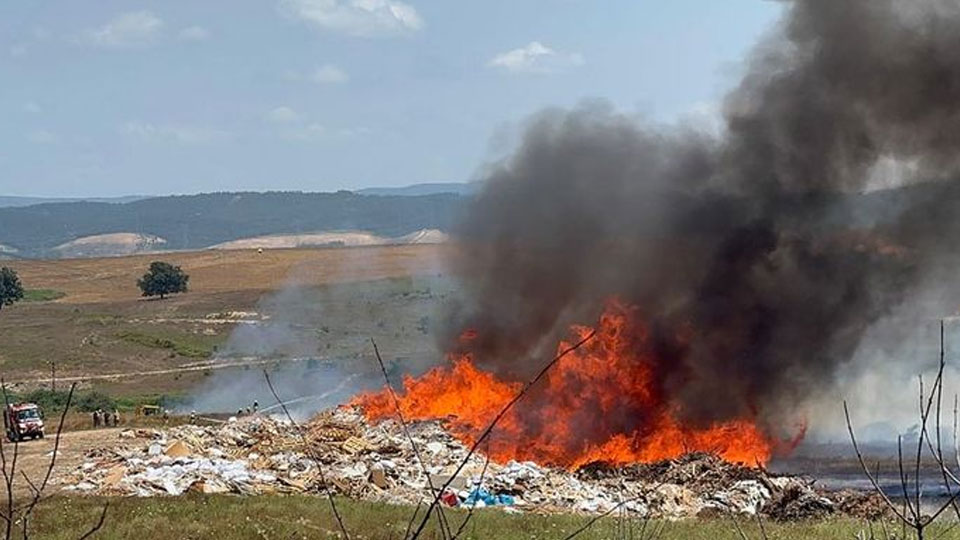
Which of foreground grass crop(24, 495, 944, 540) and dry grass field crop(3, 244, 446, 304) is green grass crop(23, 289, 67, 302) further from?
foreground grass crop(24, 495, 944, 540)

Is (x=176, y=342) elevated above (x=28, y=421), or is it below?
Result: below

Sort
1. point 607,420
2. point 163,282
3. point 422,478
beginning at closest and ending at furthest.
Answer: point 422,478, point 607,420, point 163,282

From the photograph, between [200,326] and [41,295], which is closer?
[200,326]

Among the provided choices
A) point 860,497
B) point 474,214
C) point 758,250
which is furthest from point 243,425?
point 860,497

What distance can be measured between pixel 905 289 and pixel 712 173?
7.57 meters

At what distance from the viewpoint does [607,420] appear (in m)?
31.8

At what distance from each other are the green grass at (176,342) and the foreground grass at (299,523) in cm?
5266

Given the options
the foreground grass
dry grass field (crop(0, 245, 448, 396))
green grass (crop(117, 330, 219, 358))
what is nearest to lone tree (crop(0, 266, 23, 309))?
dry grass field (crop(0, 245, 448, 396))

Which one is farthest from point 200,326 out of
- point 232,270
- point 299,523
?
point 299,523

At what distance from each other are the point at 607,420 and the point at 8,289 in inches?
3166

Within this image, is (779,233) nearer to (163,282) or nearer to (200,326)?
(200,326)

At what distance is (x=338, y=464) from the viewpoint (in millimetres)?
27922

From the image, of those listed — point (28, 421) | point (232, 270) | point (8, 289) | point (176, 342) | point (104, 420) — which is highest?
point (28, 421)

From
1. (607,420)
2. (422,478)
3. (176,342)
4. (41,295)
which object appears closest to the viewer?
(422,478)
